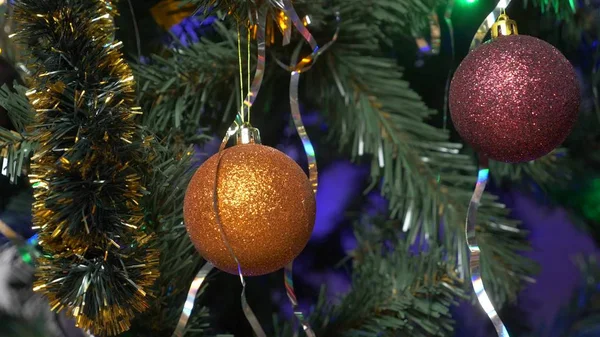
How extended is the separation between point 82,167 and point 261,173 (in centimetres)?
11

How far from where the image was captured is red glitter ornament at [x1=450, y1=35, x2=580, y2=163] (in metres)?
0.39

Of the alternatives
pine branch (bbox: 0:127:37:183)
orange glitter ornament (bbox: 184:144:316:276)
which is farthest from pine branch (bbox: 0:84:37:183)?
orange glitter ornament (bbox: 184:144:316:276)

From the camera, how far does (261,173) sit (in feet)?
1.33

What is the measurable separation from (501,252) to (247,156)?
0.92 feet

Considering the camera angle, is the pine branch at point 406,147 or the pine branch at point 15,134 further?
the pine branch at point 406,147

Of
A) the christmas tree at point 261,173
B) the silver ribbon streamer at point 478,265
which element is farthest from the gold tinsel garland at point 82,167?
the silver ribbon streamer at point 478,265

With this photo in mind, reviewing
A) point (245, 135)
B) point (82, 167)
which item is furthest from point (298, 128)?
point (82, 167)

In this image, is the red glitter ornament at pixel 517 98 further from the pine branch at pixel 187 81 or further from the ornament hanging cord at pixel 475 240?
the pine branch at pixel 187 81

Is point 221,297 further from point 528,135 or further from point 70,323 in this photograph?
point 528,135

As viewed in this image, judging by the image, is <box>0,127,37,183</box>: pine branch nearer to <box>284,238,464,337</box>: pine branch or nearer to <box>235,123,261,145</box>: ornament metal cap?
<box>235,123,261,145</box>: ornament metal cap

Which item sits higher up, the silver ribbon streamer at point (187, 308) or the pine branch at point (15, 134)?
the pine branch at point (15, 134)

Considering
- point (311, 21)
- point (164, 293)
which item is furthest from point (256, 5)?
point (164, 293)

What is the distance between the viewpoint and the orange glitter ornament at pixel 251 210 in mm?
399

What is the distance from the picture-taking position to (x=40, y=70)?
0.43 m
